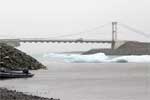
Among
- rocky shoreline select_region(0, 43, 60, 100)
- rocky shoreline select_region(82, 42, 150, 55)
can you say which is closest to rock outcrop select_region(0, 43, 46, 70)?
rocky shoreline select_region(0, 43, 60, 100)

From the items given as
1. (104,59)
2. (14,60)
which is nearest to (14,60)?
(14,60)

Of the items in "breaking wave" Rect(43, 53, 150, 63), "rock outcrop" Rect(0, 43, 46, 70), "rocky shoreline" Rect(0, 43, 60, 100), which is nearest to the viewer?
"rocky shoreline" Rect(0, 43, 60, 100)

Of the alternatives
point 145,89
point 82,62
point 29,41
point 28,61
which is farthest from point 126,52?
point 145,89

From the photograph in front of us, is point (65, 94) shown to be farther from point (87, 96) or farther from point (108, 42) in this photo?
point (108, 42)

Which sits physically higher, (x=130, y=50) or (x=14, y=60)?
(x=14, y=60)

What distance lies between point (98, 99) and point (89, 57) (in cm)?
11394

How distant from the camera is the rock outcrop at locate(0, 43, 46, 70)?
80.7 metres

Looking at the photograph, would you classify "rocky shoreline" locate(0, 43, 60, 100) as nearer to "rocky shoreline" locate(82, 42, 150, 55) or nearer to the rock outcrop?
the rock outcrop

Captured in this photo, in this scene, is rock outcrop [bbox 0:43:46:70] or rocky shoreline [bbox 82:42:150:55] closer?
rock outcrop [bbox 0:43:46:70]

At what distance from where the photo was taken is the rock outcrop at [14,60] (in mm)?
80688

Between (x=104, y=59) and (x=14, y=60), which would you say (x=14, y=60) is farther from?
(x=104, y=59)

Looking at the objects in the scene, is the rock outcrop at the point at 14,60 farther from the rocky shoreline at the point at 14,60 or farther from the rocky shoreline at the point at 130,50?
the rocky shoreline at the point at 130,50

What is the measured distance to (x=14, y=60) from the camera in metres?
84.1

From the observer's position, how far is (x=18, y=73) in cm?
6994
